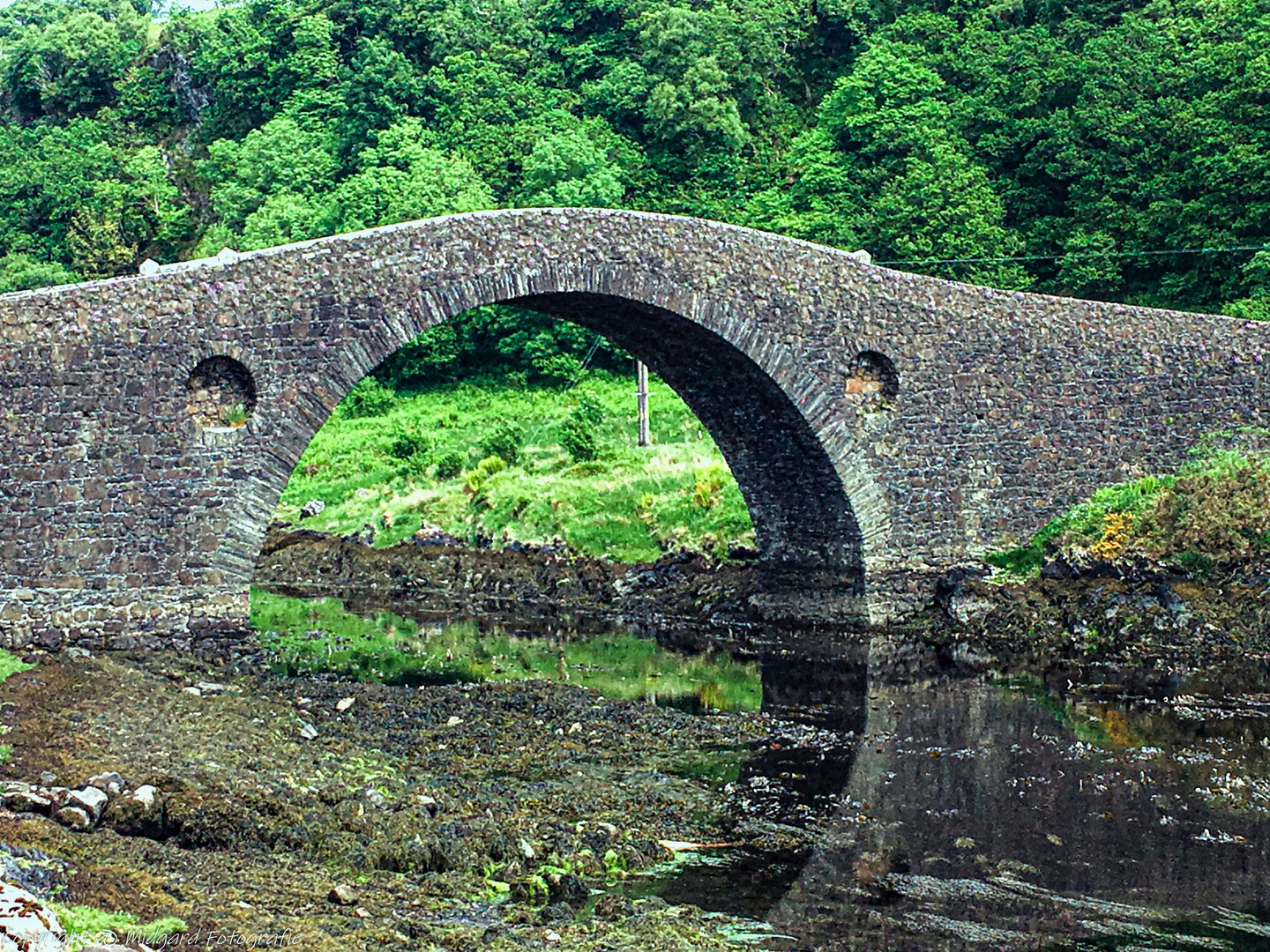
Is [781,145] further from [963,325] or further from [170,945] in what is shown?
[170,945]

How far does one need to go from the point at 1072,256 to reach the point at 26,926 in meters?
30.9

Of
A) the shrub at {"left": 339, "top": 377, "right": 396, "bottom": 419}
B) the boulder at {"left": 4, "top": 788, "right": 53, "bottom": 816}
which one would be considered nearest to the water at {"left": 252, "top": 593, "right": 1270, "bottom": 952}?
the boulder at {"left": 4, "top": 788, "right": 53, "bottom": 816}

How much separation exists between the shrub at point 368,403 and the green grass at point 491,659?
16358 mm

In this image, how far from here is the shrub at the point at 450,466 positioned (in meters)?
31.7

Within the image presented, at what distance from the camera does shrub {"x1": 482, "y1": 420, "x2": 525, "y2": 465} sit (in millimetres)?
31531

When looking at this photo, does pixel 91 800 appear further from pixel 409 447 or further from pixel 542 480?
pixel 409 447

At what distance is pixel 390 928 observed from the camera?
9188mm

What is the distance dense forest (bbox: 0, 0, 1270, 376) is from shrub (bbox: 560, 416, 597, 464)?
8399 millimetres


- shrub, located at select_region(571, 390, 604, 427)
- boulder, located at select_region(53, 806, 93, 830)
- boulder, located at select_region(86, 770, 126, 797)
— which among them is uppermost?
shrub, located at select_region(571, 390, 604, 427)

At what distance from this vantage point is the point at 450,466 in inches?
1253

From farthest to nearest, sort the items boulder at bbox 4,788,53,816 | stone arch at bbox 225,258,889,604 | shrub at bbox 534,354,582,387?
shrub at bbox 534,354,582,387 < stone arch at bbox 225,258,889,604 < boulder at bbox 4,788,53,816

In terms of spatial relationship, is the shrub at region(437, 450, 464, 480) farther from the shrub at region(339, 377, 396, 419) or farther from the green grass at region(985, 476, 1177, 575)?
the green grass at region(985, 476, 1177, 575)

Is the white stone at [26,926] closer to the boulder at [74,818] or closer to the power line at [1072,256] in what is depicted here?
the boulder at [74,818]

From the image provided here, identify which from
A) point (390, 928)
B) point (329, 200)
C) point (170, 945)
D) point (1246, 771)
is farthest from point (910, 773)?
point (329, 200)
